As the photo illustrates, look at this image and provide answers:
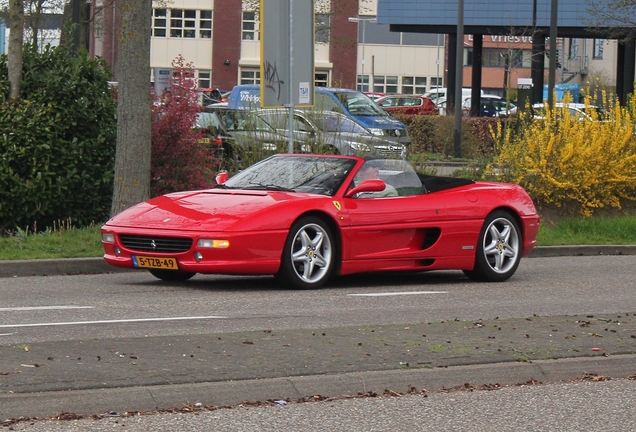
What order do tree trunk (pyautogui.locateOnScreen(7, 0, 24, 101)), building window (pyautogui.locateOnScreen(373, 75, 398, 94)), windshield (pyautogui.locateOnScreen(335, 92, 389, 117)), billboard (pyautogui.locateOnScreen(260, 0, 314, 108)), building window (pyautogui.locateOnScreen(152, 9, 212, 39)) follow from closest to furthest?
billboard (pyautogui.locateOnScreen(260, 0, 314, 108))
tree trunk (pyautogui.locateOnScreen(7, 0, 24, 101))
windshield (pyautogui.locateOnScreen(335, 92, 389, 117))
building window (pyautogui.locateOnScreen(152, 9, 212, 39))
building window (pyautogui.locateOnScreen(373, 75, 398, 94))

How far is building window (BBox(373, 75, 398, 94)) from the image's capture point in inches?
3447

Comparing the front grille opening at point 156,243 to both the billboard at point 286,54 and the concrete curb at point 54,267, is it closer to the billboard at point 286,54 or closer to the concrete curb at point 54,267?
the concrete curb at point 54,267

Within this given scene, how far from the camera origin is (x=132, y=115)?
14500 millimetres

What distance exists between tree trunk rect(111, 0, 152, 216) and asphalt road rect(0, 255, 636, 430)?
2.48m

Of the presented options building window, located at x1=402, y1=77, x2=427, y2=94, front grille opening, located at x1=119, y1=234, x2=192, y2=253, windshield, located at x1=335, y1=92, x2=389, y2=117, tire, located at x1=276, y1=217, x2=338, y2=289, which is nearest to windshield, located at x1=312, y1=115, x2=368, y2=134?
windshield, located at x1=335, y1=92, x2=389, y2=117

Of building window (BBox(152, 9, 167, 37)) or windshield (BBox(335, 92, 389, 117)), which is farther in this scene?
building window (BBox(152, 9, 167, 37))

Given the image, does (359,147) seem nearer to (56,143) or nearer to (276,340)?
(56,143)

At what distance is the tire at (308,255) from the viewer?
1116 centimetres

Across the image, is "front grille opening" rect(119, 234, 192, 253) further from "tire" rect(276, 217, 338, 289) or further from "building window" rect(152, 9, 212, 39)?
"building window" rect(152, 9, 212, 39)

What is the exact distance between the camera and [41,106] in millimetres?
15383

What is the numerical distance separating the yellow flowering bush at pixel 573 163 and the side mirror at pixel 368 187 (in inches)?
286

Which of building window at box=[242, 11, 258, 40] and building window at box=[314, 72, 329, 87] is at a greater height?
building window at box=[242, 11, 258, 40]

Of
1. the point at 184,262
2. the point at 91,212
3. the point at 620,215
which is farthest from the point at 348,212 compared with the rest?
the point at 620,215

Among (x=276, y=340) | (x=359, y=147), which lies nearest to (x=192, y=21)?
(x=359, y=147)
